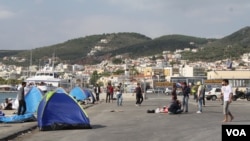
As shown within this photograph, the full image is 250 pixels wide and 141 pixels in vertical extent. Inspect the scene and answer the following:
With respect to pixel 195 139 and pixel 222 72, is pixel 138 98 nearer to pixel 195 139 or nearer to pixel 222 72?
pixel 195 139

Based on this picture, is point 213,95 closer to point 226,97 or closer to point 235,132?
point 226,97

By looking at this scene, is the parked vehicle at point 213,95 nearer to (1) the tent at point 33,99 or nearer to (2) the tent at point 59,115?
(1) the tent at point 33,99

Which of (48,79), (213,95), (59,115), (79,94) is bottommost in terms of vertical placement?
(213,95)

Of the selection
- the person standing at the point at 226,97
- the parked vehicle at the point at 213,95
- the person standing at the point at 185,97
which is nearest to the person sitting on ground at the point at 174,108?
the person standing at the point at 185,97

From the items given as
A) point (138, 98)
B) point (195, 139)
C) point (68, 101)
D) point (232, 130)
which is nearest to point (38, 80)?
point (138, 98)

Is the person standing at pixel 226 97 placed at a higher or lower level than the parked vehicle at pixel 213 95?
higher

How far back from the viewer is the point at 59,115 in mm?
17375

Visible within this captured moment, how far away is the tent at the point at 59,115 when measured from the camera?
17.2 metres

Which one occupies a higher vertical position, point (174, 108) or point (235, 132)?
point (235, 132)

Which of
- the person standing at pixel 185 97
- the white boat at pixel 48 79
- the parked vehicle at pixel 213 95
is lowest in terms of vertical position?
the parked vehicle at pixel 213 95

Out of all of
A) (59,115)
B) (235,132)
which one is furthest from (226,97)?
(235,132)

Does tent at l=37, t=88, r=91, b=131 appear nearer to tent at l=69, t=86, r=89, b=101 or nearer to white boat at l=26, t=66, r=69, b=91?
tent at l=69, t=86, r=89, b=101

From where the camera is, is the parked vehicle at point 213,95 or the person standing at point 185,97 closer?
the person standing at point 185,97

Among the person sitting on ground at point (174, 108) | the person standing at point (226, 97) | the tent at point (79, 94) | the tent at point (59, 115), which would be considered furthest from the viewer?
the tent at point (79, 94)
